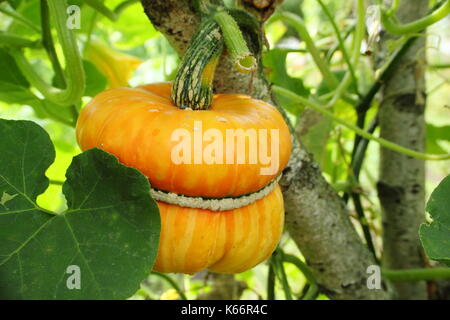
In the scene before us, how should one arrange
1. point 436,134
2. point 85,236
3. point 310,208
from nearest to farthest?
point 85,236
point 310,208
point 436,134

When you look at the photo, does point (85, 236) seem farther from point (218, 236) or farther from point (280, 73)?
point (280, 73)

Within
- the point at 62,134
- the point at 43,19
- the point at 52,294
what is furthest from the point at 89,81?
the point at 52,294

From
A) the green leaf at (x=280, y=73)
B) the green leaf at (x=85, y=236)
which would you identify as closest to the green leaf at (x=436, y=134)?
the green leaf at (x=280, y=73)

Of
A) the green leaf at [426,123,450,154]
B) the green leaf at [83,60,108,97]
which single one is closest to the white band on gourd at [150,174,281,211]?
the green leaf at [83,60,108,97]

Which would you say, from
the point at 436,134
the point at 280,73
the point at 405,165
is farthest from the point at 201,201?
the point at 436,134

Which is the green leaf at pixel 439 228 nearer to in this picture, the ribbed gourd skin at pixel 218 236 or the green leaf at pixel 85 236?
the ribbed gourd skin at pixel 218 236

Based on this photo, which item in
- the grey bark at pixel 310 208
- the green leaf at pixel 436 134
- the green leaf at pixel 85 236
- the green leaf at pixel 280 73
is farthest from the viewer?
the green leaf at pixel 436 134
